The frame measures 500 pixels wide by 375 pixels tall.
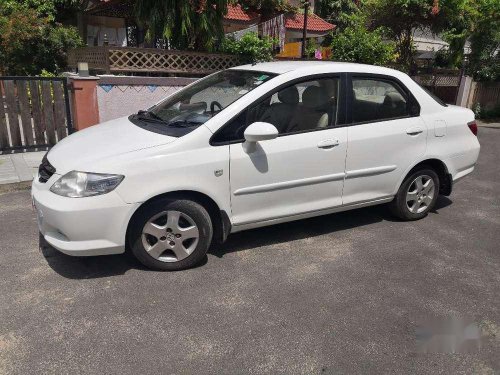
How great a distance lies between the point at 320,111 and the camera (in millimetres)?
4004

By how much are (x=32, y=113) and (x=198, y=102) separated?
4.13 m

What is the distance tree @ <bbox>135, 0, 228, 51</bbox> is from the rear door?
618cm

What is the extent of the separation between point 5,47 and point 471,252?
1324 cm

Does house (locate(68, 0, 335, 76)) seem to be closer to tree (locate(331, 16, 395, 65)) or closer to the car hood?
tree (locate(331, 16, 395, 65))

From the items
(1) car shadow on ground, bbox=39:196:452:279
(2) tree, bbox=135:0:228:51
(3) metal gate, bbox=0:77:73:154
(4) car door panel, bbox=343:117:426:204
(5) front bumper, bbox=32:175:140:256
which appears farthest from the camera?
(2) tree, bbox=135:0:228:51

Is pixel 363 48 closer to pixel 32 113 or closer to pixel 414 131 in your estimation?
pixel 414 131

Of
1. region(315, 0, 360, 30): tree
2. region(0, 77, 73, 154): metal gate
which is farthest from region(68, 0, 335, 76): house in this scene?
region(315, 0, 360, 30): tree

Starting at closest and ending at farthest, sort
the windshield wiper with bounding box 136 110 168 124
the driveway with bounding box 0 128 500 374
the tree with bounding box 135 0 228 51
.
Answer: the driveway with bounding box 0 128 500 374 < the windshield wiper with bounding box 136 110 168 124 < the tree with bounding box 135 0 228 51

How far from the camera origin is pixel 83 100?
7.35 meters

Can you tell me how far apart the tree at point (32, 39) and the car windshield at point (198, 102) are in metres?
10.3

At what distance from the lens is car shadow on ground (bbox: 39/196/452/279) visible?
3.58m

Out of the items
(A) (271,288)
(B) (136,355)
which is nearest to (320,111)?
(A) (271,288)

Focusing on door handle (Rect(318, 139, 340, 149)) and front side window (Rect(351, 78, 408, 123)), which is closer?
door handle (Rect(318, 139, 340, 149))

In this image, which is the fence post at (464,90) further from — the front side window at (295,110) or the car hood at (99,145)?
the car hood at (99,145)
